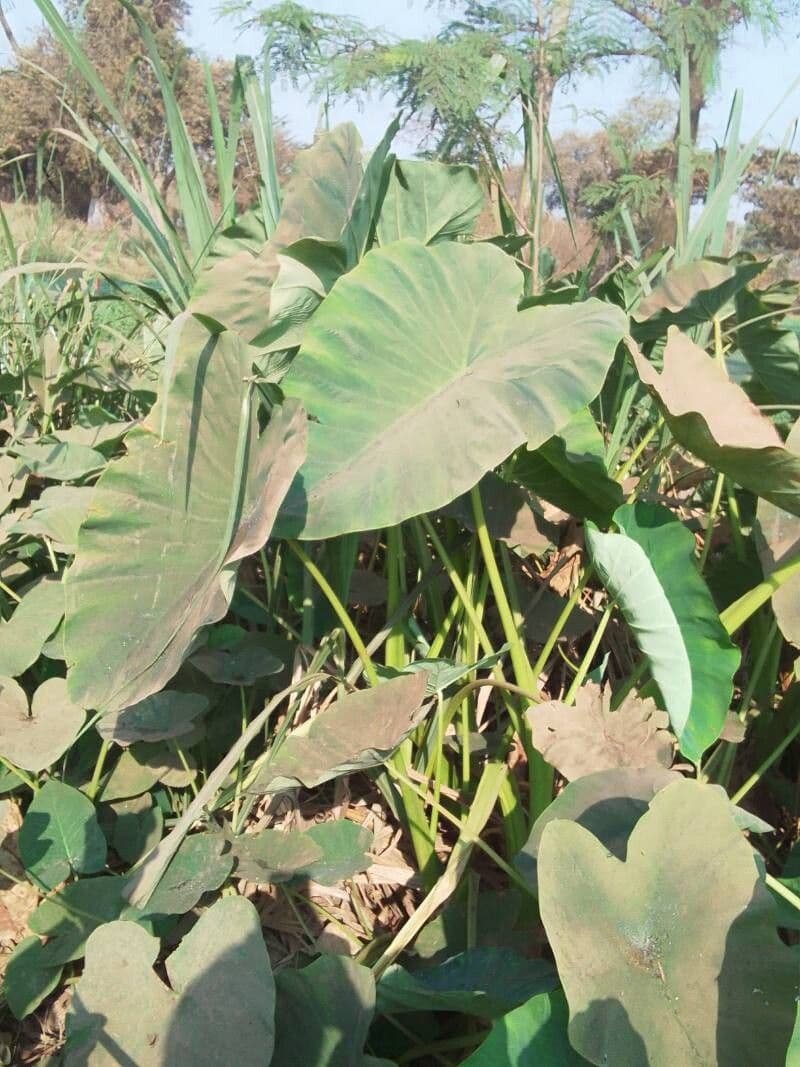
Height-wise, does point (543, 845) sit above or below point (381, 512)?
below

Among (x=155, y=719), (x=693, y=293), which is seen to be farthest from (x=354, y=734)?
(x=693, y=293)

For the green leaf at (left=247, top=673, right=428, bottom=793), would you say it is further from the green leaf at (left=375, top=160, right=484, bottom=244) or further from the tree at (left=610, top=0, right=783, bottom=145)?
the tree at (left=610, top=0, right=783, bottom=145)

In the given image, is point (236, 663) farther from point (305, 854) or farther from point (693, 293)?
point (693, 293)

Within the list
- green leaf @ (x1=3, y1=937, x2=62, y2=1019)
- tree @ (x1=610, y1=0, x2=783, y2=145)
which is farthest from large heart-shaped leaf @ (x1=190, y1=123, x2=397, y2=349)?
tree @ (x1=610, y1=0, x2=783, y2=145)

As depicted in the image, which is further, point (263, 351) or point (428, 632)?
point (428, 632)

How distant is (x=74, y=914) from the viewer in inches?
27.5

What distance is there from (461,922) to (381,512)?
390mm

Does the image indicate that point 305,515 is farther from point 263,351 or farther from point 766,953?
point 766,953

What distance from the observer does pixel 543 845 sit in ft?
1.60

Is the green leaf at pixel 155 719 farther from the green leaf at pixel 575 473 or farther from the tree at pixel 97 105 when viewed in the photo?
the tree at pixel 97 105

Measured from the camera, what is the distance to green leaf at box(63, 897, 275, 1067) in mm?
507

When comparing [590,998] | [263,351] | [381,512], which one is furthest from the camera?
[263,351]

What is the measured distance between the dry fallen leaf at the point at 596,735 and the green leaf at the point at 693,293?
46 centimetres

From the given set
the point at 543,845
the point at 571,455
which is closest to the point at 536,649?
the point at 571,455
